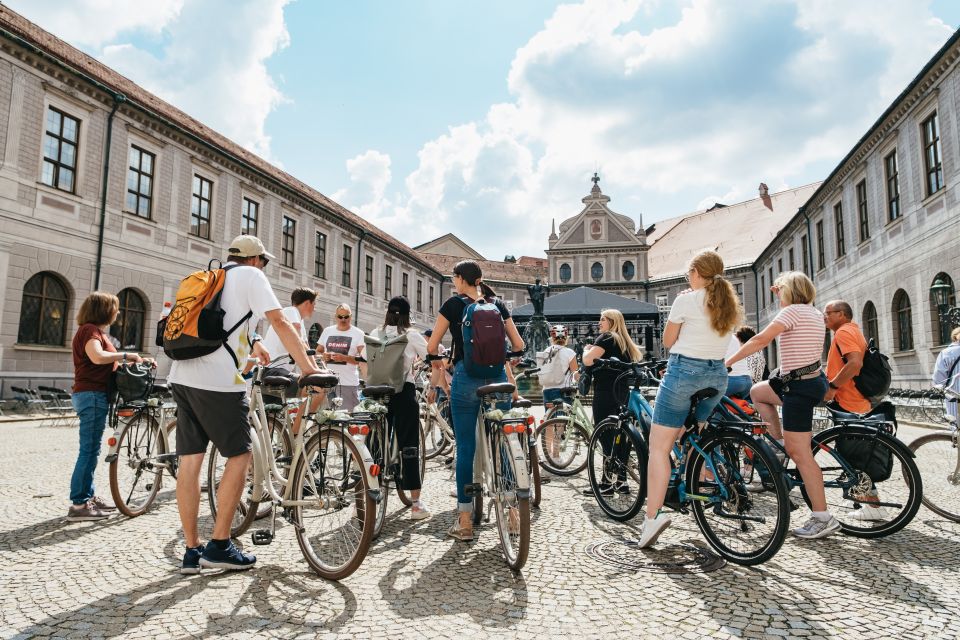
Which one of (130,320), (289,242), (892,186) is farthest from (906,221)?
(130,320)

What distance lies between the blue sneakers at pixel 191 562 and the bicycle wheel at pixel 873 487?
12.8ft

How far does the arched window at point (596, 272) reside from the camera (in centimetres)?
5280

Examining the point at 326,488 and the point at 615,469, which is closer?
the point at 326,488

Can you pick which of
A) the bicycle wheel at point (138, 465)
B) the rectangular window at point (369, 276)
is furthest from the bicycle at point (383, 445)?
the rectangular window at point (369, 276)

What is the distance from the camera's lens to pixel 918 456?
4.66m

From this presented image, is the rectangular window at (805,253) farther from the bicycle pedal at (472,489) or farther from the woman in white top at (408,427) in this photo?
the bicycle pedal at (472,489)

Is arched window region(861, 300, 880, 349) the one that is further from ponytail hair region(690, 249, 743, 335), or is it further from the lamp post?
ponytail hair region(690, 249, 743, 335)

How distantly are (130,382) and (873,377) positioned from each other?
5.74 meters

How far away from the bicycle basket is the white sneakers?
3.86m

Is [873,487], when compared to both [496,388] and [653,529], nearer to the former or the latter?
[653,529]

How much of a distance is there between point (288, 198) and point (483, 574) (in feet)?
82.7

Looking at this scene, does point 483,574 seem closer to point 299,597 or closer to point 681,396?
point 299,597

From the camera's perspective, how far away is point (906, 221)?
18.8m

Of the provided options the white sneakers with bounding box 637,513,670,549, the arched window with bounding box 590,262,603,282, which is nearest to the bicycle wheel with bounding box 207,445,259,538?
the white sneakers with bounding box 637,513,670,549
